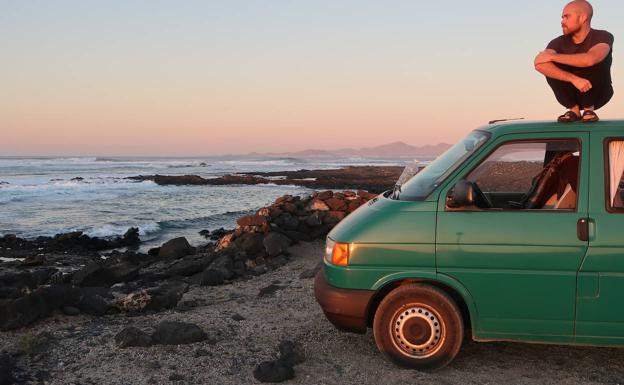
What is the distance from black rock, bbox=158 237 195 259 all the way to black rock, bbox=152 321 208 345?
825cm

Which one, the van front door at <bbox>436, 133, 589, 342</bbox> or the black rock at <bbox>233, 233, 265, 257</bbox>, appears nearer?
the van front door at <bbox>436, 133, 589, 342</bbox>

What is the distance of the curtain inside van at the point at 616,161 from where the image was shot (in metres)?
4.62

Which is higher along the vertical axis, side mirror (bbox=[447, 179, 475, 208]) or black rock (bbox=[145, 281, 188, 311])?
side mirror (bbox=[447, 179, 475, 208])

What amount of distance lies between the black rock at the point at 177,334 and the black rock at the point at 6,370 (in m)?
1.40

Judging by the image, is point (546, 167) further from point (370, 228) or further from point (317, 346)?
point (317, 346)

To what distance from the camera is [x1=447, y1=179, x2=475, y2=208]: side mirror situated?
452 centimetres

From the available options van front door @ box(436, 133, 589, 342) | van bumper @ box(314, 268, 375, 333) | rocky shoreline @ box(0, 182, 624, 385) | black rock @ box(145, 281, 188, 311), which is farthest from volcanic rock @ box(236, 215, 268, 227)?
van front door @ box(436, 133, 589, 342)

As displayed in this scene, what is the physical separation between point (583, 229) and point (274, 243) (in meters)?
8.09

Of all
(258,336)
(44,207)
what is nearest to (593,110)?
(258,336)

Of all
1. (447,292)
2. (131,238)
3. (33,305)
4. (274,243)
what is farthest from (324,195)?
(447,292)

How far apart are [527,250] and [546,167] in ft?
3.55

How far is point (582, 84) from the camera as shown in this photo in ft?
15.8

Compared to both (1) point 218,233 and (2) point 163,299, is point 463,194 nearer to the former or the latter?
(2) point 163,299

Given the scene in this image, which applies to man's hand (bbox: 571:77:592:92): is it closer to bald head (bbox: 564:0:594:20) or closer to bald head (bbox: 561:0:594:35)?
bald head (bbox: 561:0:594:35)
